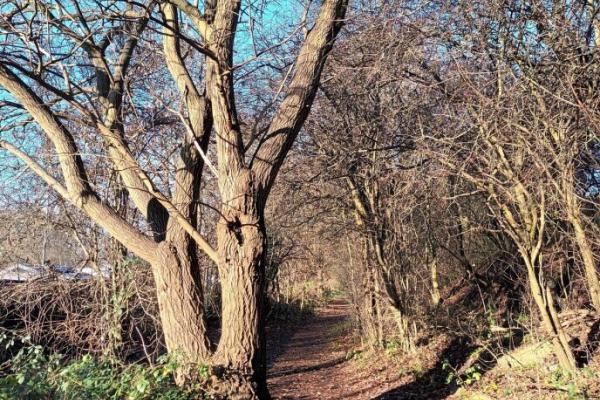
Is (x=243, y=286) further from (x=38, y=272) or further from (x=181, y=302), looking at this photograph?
(x=38, y=272)

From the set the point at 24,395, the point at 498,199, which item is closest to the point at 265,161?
the point at 498,199

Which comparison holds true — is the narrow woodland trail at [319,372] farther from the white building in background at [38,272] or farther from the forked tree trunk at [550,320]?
the white building in background at [38,272]

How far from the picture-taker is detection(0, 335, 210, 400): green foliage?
475cm

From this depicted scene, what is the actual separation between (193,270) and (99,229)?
135 inches

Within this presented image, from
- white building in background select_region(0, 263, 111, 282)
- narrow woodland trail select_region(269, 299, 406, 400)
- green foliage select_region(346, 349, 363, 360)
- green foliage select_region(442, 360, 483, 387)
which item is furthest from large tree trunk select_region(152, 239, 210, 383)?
green foliage select_region(346, 349, 363, 360)

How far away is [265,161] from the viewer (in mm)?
5637

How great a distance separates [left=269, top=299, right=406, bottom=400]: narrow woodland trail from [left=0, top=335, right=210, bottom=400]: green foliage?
4205 mm

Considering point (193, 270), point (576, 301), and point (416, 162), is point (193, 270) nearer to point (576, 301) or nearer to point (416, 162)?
point (416, 162)

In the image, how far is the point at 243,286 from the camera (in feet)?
17.5

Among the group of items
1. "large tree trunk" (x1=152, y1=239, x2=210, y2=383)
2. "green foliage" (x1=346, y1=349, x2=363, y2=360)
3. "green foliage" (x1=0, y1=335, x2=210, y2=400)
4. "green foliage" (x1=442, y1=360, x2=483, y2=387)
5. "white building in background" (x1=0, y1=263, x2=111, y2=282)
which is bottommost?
"green foliage" (x1=442, y1=360, x2=483, y2=387)

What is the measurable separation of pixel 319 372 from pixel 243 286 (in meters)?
6.97

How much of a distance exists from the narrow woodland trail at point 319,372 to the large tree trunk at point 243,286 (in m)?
3.66

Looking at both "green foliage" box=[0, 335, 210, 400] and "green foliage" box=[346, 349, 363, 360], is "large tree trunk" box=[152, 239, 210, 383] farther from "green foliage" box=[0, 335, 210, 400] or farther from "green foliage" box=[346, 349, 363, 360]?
"green foliage" box=[346, 349, 363, 360]

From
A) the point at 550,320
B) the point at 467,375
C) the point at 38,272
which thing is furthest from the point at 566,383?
A: the point at 38,272
